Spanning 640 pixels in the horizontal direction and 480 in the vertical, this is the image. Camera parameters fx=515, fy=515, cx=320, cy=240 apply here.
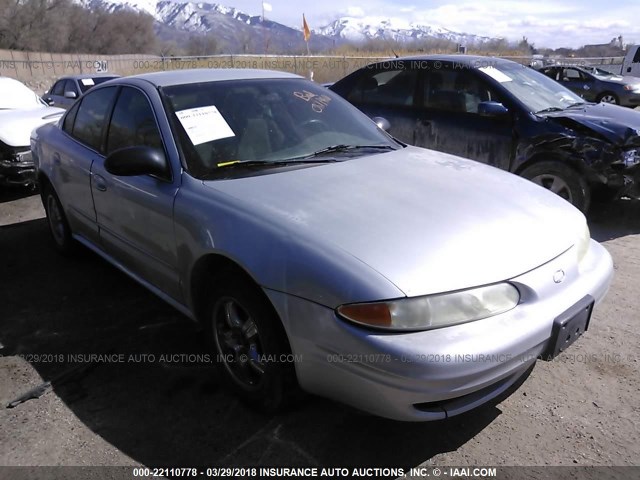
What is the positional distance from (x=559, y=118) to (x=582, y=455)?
3.62 metres

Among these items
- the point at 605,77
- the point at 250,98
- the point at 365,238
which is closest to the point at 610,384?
the point at 365,238

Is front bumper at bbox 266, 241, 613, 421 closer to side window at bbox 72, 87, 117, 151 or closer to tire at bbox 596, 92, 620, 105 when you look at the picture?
side window at bbox 72, 87, 117, 151

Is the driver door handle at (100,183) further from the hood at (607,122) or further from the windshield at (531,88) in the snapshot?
the hood at (607,122)

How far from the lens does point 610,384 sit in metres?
2.72

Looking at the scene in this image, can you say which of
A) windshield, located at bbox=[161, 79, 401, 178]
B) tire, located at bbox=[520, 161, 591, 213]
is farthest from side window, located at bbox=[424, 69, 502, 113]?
windshield, located at bbox=[161, 79, 401, 178]

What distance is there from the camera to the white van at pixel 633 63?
769 inches

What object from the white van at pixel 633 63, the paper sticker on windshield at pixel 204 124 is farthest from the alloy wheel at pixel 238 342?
the white van at pixel 633 63

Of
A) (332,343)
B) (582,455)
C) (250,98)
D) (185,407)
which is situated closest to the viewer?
(332,343)

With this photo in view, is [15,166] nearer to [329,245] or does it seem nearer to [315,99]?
[315,99]

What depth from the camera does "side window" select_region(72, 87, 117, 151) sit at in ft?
11.8

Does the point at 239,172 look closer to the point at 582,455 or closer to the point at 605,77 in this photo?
the point at 582,455

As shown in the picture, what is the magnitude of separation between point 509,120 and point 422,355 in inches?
157

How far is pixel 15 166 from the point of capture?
628 centimetres

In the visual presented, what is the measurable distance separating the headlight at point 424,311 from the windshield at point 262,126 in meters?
1.21
